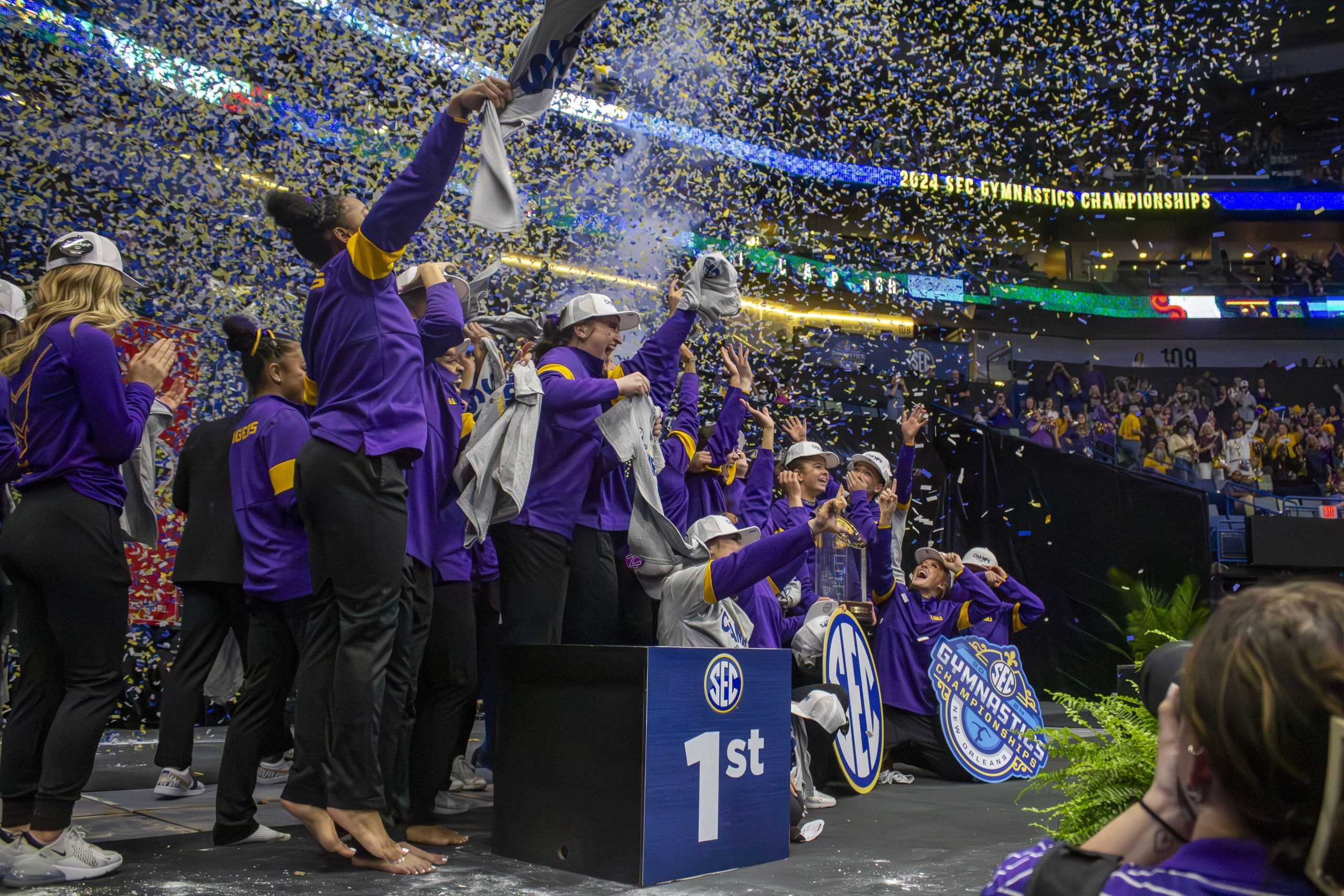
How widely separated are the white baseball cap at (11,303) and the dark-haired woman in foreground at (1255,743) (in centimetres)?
392

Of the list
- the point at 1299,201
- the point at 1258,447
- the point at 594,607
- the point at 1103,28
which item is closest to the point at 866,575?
the point at 594,607

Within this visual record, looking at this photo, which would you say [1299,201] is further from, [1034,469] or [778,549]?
[778,549]

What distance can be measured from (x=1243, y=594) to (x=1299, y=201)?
33.7 m

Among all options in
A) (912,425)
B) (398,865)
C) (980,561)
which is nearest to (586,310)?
(398,865)

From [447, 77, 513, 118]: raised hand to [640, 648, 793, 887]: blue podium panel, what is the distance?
5.41 feet

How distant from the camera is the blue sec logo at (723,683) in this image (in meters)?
3.25

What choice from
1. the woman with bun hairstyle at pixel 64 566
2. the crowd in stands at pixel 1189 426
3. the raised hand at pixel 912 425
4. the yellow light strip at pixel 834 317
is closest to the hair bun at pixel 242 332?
the woman with bun hairstyle at pixel 64 566

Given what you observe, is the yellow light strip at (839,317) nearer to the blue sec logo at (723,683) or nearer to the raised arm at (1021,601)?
the raised arm at (1021,601)

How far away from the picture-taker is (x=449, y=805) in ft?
14.3

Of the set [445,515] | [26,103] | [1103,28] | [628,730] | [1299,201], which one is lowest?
[628,730]

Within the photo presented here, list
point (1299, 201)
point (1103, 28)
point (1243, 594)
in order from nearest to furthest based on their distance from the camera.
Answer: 1. point (1243, 594)
2. point (1103, 28)
3. point (1299, 201)

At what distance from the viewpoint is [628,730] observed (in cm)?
304

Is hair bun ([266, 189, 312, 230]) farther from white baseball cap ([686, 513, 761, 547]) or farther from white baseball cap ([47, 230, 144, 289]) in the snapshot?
white baseball cap ([686, 513, 761, 547])

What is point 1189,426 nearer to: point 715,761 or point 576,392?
point 576,392
